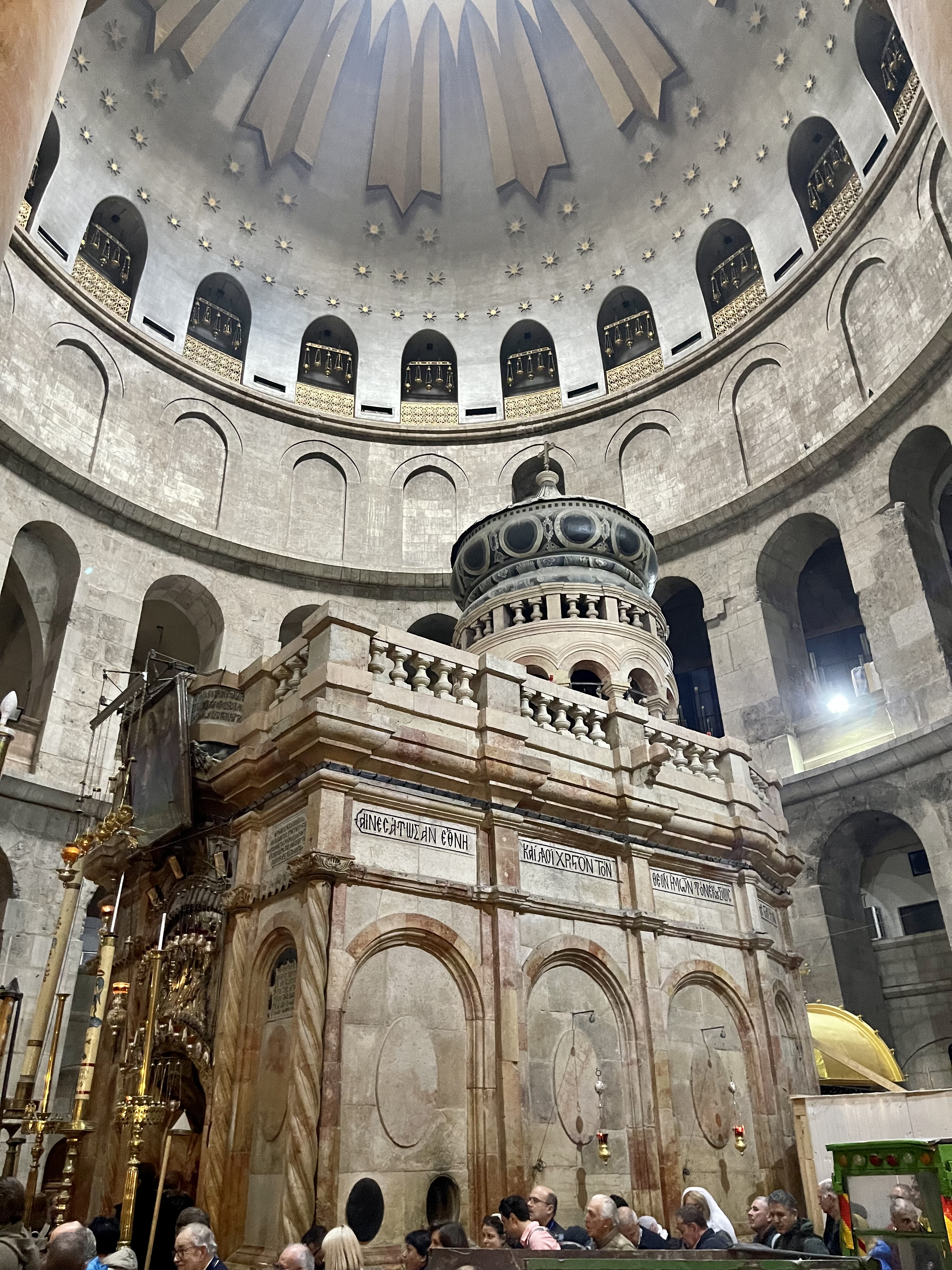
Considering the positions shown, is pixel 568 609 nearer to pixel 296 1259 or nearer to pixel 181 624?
pixel 296 1259

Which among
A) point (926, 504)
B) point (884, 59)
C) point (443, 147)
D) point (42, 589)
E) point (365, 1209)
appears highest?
point (443, 147)

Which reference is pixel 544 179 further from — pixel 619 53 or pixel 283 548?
pixel 283 548

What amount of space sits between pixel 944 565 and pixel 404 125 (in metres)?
22.1

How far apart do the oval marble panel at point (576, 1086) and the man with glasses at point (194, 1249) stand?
4936 millimetres

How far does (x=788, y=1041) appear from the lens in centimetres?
1205

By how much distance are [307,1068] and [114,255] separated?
24.9 m

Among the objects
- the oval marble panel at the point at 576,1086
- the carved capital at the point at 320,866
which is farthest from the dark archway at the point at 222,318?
the oval marble panel at the point at 576,1086

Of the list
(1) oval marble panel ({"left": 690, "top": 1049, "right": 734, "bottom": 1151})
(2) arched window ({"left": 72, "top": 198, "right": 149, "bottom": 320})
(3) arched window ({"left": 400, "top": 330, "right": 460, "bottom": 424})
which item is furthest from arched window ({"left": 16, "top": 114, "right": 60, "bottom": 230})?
(1) oval marble panel ({"left": 690, "top": 1049, "right": 734, "bottom": 1151})

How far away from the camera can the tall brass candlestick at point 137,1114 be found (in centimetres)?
584

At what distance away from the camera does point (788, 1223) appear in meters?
7.39

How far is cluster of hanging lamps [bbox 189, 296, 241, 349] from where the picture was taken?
2808 cm

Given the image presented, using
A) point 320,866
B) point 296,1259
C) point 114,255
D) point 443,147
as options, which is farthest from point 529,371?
point 296,1259

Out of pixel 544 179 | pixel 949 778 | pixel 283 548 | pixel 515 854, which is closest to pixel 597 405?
pixel 544 179

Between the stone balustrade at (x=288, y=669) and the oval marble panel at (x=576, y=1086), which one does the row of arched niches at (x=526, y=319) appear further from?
the oval marble panel at (x=576, y=1086)
